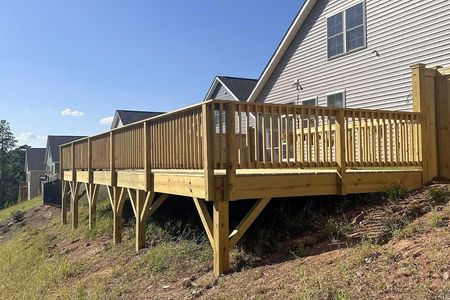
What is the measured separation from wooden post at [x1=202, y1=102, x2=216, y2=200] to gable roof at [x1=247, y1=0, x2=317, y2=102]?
8.68 m

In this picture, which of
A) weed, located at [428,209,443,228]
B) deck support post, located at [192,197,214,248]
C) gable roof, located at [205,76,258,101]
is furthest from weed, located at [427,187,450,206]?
gable roof, located at [205,76,258,101]

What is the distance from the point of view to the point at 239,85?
23125mm

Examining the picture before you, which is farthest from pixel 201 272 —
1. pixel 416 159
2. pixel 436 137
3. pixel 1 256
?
pixel 1 256

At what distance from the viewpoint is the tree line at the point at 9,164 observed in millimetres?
60053

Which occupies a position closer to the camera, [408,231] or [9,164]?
[408,231]

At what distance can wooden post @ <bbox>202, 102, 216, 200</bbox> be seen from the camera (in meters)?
5.68

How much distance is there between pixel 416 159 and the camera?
7629 millimetres

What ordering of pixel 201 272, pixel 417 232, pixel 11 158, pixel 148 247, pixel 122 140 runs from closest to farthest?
pixel 417 232, pixel 201 272, pixel 148 247, pixel 122 140, pixel 11 158

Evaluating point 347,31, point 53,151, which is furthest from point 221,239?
point 53,151

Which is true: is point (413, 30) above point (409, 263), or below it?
above

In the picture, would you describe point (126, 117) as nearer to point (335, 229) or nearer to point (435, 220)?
point (335, 229)

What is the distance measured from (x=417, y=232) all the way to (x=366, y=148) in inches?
90.1

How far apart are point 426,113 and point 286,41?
696cm

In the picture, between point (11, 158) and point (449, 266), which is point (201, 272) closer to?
point (449, 266)
